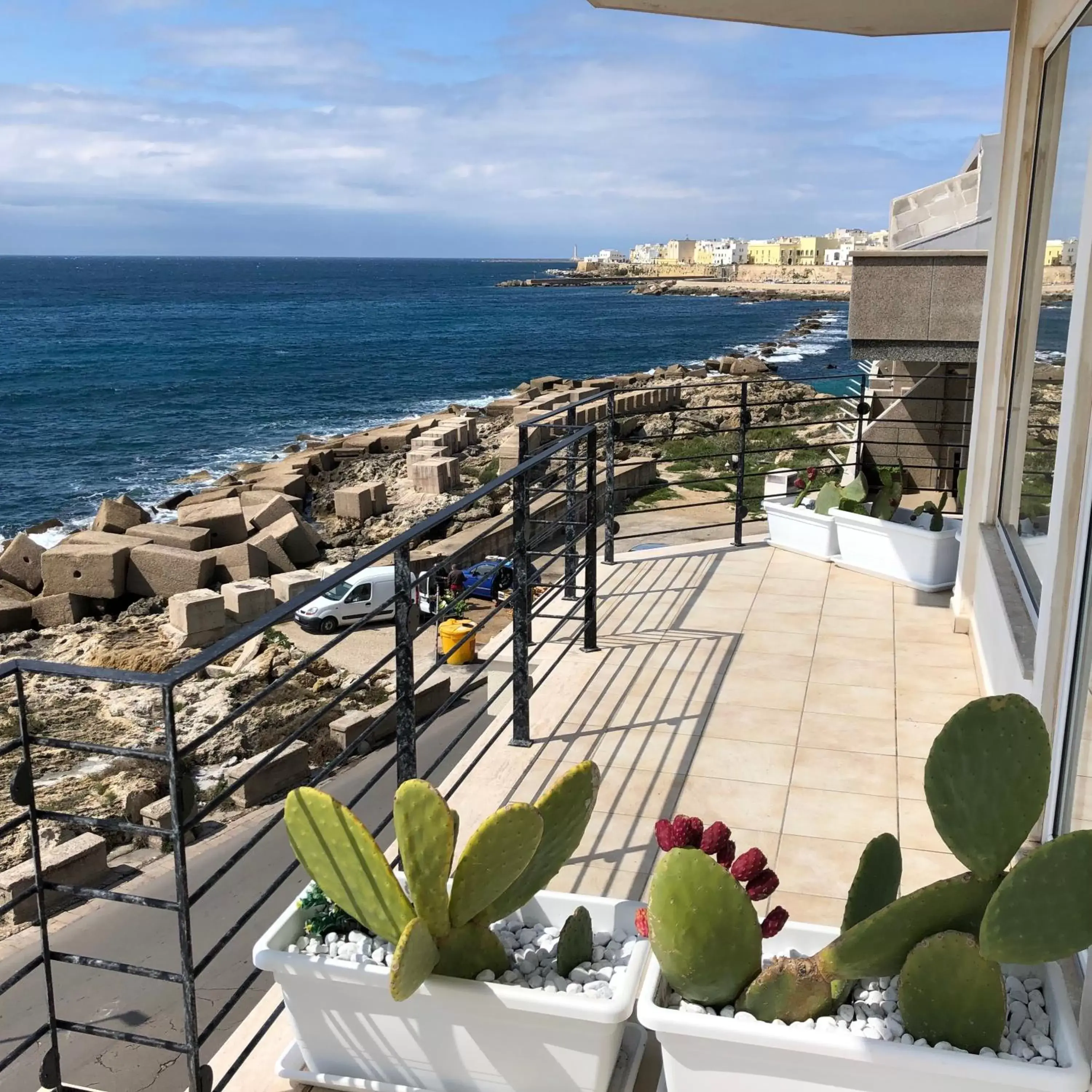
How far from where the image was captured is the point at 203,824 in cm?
980

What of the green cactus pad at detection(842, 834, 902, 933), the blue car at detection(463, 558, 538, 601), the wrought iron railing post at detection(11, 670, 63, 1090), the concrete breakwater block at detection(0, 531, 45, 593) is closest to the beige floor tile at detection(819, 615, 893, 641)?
the green cactus pad at detection(842, 834, 902, 933)

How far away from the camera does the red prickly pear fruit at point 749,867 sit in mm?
2215

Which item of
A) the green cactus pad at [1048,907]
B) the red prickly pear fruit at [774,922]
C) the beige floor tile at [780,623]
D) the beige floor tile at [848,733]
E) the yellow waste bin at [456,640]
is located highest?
the green cactus pad at [1048,907]

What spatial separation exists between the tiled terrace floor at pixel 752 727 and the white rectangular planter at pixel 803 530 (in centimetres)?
28

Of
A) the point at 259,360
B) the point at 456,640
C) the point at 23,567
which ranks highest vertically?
the point at 456,640

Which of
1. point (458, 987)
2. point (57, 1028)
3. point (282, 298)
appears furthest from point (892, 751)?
point (282, 298)

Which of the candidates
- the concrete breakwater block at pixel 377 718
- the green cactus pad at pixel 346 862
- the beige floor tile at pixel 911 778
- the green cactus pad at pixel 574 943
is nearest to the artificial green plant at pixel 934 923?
the green cactus pad at pixel 574 943

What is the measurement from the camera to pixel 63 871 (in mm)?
8094

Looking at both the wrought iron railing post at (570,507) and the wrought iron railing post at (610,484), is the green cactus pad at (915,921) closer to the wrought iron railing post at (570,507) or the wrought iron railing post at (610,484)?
the wrought iron railing post at (570,507)

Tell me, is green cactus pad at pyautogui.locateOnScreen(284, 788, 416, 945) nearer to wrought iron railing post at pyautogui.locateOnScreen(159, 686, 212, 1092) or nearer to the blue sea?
wrought iron railing post at pyautogui.locateOnScreen(159, 686, 212, 1092)

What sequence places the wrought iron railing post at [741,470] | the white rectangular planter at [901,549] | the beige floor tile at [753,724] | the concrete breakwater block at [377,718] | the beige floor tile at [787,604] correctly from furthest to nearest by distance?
the concrete breakwater block at [377,718] < the wrought iron railing post at [741,470] < the white rectangular planter at [901,549] < the beige floor tile at [787,604] < the beige floor tile at [753,724]

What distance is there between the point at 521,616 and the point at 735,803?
107 centimetres

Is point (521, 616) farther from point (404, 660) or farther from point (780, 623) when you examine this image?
point (780, 623)

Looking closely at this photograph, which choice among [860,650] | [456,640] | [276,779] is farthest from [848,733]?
[276,779]
